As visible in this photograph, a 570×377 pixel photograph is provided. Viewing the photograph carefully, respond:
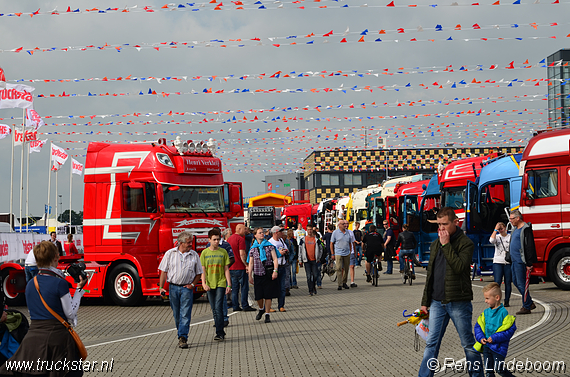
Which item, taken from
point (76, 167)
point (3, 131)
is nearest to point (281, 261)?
point (3, 131)

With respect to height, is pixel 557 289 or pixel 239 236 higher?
pixel 239 236

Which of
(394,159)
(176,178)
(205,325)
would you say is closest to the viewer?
(205,325)

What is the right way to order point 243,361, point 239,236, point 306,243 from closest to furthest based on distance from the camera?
point 243,361, point 239,236, point 306,243

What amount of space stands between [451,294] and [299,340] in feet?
14.2

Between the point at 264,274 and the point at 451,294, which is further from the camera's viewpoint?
the point at 264,274

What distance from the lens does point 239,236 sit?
1411cm

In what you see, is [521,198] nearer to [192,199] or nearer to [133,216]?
[192,199]

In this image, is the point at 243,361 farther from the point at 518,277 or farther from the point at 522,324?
the point at 518,277

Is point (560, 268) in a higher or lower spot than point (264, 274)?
lower

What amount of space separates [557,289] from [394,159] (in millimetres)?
61290

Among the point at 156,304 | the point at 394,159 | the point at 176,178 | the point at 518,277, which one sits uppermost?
the point at 394,159

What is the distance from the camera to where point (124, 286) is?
52.7 ft

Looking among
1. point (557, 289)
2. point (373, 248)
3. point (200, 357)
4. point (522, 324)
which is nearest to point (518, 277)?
point (522, 324)

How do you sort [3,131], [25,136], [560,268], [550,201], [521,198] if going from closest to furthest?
[560,268]
[550,201]
[521,198]
[3,131]
[25,136]
